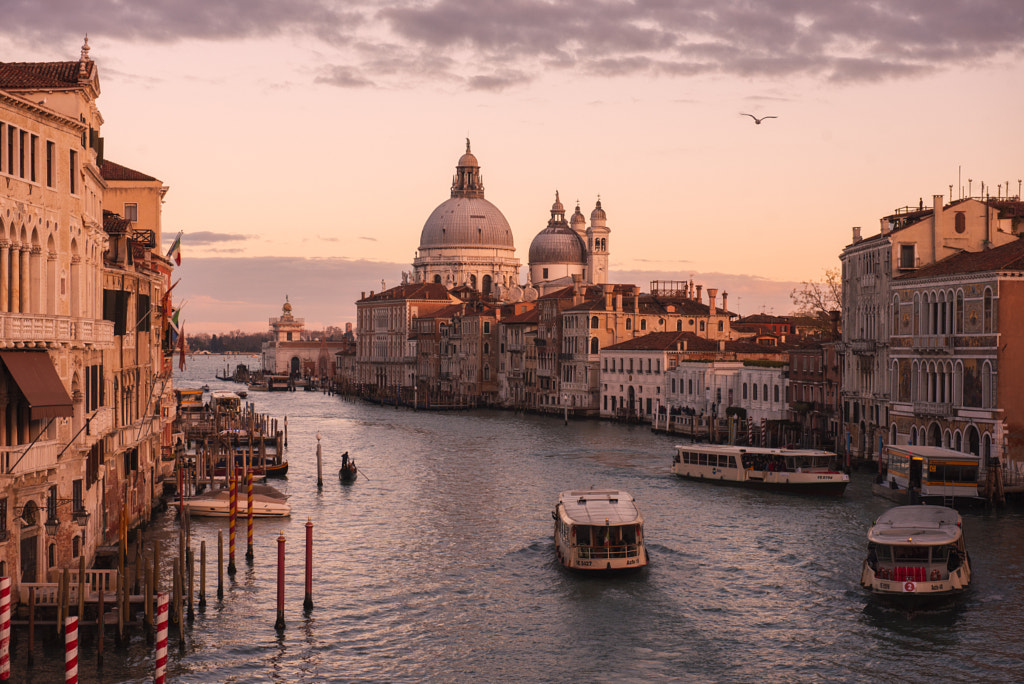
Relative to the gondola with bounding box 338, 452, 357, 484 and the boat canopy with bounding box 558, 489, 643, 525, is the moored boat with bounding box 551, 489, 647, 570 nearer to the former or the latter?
the boat canopy with bounding box 558, 489, 643, 525

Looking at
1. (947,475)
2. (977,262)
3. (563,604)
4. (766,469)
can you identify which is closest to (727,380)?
(766,469)

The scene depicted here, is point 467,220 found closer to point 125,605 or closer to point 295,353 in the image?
point 295,353

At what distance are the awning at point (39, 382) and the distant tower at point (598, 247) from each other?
10244 cm

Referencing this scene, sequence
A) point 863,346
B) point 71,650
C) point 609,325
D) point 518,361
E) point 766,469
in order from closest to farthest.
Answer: point 71,650 < point 766,469 < point 863,346 < point 609,325 < point 518,361

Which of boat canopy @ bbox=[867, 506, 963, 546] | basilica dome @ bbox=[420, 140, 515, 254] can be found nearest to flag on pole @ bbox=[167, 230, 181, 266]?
boat canopy @ bbox=[867, 506, 963, 546]

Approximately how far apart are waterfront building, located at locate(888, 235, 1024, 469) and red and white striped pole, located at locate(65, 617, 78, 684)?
1005 inches

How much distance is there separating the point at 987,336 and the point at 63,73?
24.2m

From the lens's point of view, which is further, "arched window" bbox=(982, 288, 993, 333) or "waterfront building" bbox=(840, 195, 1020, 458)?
"waterfront building" bbox=(840, 195, 1020, 458)

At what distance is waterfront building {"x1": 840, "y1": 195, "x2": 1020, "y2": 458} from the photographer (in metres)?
40.2

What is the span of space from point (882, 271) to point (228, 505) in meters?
22.0

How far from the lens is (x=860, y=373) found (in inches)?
1720

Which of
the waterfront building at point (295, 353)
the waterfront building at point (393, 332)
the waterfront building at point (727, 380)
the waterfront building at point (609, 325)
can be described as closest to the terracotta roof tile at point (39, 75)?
the waterfront building at point (727, 380)

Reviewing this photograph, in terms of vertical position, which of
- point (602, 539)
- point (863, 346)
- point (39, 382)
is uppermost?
point (863, 346)

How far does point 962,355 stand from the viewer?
35.3 metres
